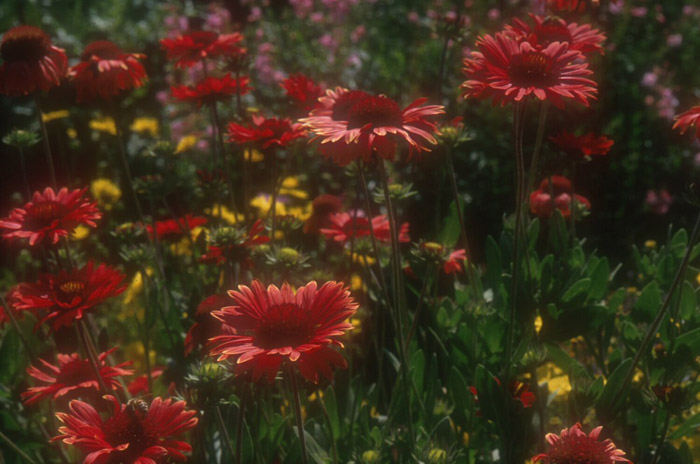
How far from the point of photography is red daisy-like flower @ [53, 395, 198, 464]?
0.99m

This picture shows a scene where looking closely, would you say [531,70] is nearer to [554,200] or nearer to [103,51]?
[554,200]

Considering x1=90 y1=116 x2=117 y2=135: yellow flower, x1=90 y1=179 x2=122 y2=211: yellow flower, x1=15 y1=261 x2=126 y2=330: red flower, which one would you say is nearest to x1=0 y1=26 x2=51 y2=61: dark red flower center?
x1=15 y1=261 x2=126 y2=330: red flower

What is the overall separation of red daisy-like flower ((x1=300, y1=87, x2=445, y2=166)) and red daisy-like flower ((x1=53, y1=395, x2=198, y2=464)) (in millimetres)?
477

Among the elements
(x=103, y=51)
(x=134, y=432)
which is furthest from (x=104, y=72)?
(x=134, y=432)

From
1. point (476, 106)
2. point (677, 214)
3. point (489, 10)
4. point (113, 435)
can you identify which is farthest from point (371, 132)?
point (489, 10)

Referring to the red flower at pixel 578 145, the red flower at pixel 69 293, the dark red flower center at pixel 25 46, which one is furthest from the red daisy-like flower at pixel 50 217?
the red flower at pixel 578 145

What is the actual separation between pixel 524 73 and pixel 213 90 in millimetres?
863

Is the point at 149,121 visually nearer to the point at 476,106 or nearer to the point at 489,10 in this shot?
the point at 476,106

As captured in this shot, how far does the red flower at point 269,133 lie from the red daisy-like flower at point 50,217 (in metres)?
0.37

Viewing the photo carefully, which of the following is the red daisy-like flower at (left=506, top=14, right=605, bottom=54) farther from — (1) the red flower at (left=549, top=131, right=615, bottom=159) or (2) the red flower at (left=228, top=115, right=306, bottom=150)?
(2) the red flower at (left=228, top=115, right=306, bottom=150)

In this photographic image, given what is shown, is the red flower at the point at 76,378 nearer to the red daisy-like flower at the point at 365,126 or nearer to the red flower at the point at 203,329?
→ the red flower at the point at 203,329

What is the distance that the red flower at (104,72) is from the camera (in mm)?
1785

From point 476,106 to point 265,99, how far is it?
1.23 m

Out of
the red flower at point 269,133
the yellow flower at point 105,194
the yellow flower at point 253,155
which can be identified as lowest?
the yellow flower at point 105,194
